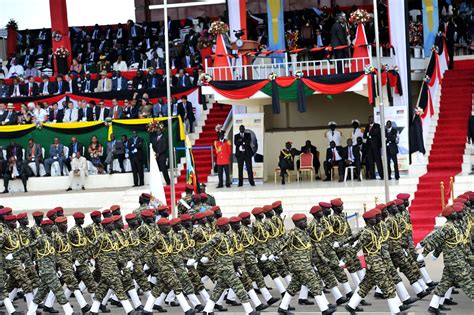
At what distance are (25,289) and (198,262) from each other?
306cm

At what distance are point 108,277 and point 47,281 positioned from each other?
1.00 m

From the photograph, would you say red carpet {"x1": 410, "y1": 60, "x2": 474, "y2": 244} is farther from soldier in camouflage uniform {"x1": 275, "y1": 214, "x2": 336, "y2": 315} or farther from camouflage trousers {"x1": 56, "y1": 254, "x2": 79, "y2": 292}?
camouflage trousers {"x1": 56, "y1": 254, "x2": 79, "y2": 292}

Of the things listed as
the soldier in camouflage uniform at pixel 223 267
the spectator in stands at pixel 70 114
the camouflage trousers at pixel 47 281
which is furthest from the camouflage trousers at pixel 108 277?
the spectator in stands at pixel 70 114

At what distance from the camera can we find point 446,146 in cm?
2980

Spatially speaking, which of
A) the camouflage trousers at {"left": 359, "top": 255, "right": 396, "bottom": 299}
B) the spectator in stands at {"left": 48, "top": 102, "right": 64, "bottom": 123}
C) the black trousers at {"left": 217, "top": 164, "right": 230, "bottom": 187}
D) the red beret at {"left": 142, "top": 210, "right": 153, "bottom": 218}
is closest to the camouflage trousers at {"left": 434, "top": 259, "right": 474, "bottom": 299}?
the camouflage trousers at {"left": 359, "top": 255, "right": 396, "bottom": 299}

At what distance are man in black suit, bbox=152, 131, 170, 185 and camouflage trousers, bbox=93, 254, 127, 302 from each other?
10791mm

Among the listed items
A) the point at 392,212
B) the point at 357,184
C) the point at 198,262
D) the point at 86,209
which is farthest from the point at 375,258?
the point at 86,209

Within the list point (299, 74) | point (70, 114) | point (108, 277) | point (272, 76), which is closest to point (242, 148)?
point (272, 76)

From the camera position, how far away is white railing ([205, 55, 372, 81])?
29.2 metres

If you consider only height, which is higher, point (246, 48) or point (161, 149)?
point (246, 48)

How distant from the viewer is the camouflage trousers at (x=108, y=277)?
18766 mm

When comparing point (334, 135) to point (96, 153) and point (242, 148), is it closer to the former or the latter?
point (242, 148)

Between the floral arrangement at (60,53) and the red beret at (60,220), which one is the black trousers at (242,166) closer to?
the floral arrangement at (60,53)

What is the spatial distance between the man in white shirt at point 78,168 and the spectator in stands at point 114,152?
62cm
